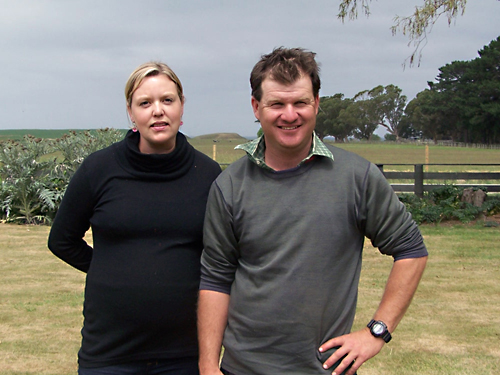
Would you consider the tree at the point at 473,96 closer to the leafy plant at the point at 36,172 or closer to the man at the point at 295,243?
the leafy plant at the point at 36,172

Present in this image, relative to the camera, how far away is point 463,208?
438 inches

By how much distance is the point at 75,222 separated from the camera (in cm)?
230

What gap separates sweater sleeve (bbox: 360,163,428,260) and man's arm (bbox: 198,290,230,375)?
2.03 ft

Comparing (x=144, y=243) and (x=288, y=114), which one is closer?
(x=288, y=114)

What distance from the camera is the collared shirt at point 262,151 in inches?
79.0

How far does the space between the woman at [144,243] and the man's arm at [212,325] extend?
12 centimetres

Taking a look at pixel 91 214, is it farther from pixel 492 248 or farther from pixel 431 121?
pixel 431 121

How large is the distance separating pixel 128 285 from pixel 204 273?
30 cm

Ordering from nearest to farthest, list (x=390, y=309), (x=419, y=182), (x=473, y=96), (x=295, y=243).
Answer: (x=295, y=243) < (x=390, y=309) < (x=419, y=182) < (x=473, y=96)

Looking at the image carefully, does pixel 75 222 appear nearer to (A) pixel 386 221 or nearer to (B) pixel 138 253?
(B) pixel 138 253

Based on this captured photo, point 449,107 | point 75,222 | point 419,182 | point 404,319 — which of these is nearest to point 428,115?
point 449,107

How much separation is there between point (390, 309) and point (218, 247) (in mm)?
677

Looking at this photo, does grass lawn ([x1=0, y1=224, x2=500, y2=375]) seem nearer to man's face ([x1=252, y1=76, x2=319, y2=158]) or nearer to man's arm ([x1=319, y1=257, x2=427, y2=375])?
man's arm ([x1=319, y1=257, x2=427, y2=375])

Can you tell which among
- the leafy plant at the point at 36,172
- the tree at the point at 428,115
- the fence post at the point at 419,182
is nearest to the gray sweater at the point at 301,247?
the leafy plant at the point at 36,172
